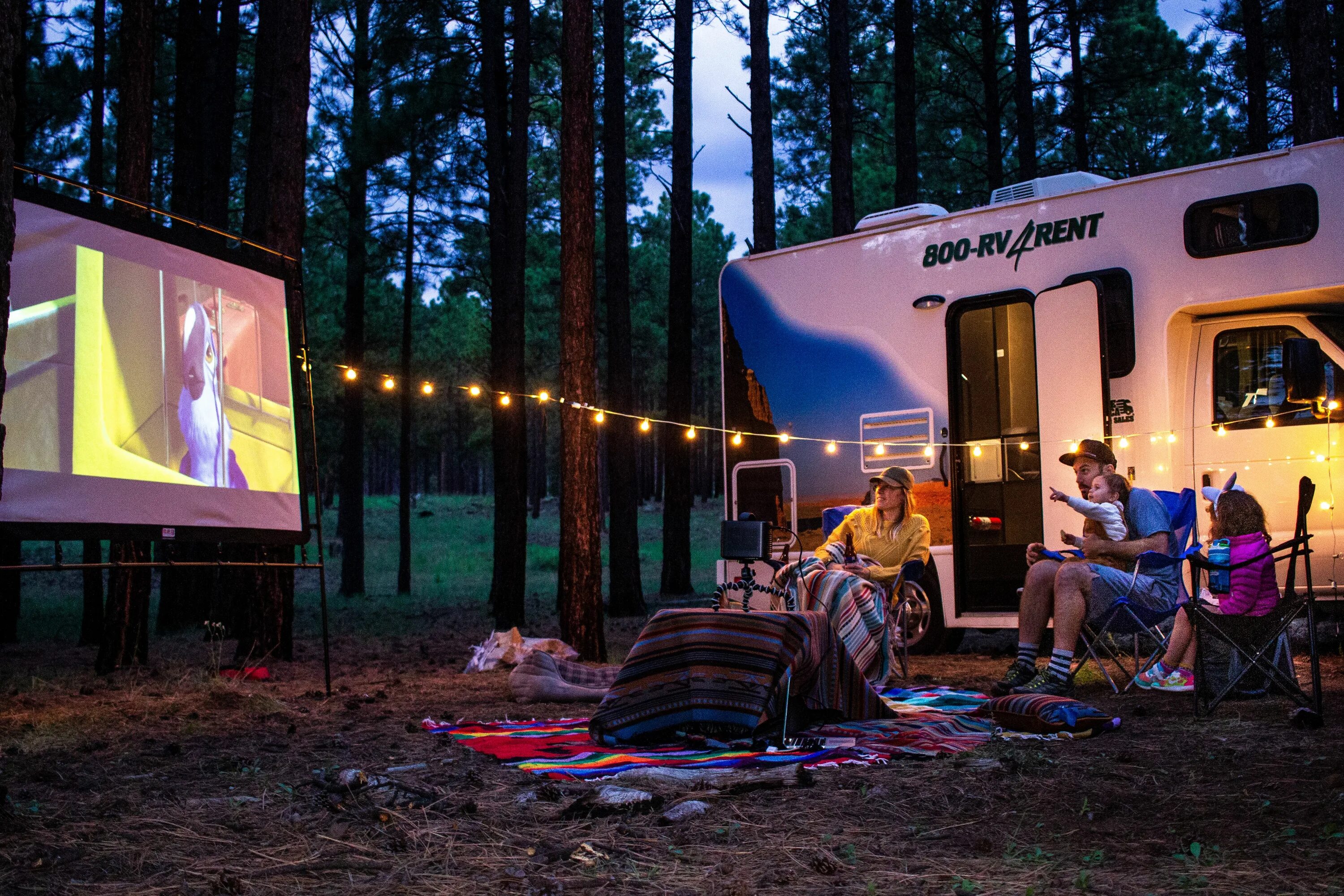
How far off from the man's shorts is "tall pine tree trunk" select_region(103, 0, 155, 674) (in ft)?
18.5

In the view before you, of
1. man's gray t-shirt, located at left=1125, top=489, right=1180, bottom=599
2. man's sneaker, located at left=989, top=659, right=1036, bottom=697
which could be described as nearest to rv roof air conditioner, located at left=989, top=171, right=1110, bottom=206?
man's gray t-shirt, located at left=1125, top=489, right=1180, bottom=599

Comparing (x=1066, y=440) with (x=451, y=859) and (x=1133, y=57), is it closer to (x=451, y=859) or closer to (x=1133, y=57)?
(x=451, y=859)

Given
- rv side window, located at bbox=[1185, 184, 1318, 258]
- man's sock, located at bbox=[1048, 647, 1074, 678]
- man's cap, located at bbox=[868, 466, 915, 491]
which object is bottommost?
man's sock, located at bbox=[1048, 647, 1074, 678]

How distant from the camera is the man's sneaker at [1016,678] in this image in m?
5.46

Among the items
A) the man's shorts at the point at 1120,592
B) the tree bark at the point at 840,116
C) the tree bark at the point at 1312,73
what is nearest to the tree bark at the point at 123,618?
the man's shorts at the point at 1120,592

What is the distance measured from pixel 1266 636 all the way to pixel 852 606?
70.2 inches

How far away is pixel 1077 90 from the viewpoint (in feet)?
52.0

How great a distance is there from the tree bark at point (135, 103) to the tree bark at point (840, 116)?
6.85m

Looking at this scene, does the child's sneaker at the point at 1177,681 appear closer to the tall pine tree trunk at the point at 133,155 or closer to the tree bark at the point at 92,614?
the tall pine tree trunk at the point at 133,155

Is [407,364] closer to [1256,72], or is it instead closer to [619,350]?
[619,350]

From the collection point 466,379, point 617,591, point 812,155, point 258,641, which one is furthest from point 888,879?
point 466,379

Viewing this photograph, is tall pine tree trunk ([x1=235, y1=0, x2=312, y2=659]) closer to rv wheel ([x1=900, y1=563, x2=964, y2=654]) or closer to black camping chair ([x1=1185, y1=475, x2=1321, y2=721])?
rv wheel ([x1=900, y1=563, x2=964, y2=654])

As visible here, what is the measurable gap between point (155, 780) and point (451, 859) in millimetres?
1550

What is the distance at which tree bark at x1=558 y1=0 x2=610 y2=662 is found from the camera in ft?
24.4
